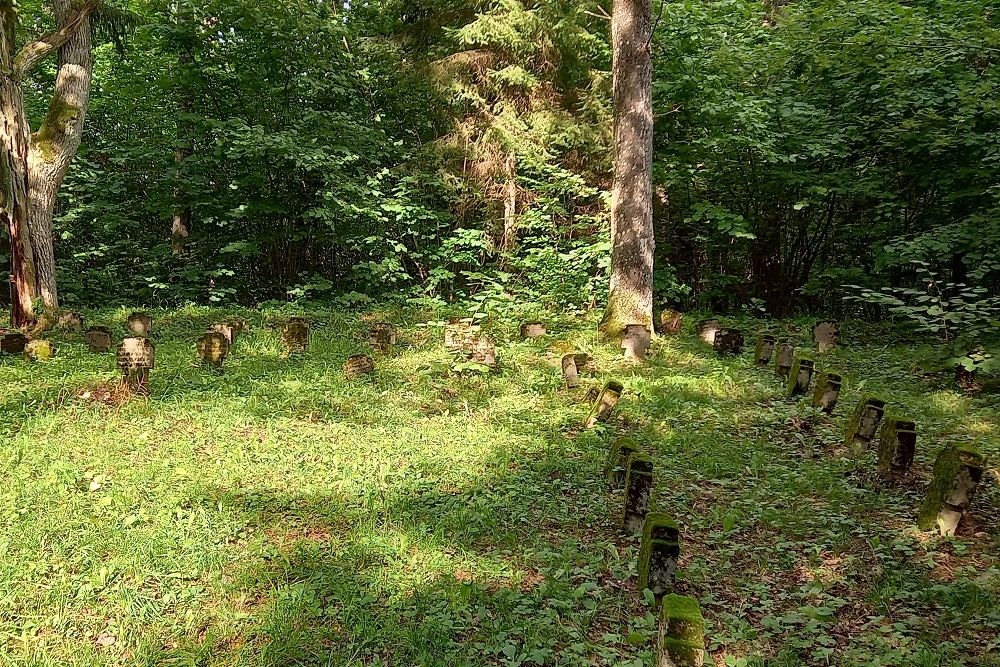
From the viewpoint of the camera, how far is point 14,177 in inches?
341

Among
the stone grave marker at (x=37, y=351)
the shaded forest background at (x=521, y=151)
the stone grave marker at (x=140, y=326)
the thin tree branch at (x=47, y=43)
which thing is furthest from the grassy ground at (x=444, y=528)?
the shaded forest background at (x=521, y=151)

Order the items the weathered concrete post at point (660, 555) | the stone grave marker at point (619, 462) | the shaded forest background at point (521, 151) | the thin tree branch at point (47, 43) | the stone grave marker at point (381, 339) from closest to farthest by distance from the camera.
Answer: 1. the weathered concrete post at point (660, 555)
2. the stone grave marker at point (619, 462)
3. the stone grave marker at point (381, 339)
4. the thin tree branch at point (47, 43)
5. the shaded forest background at point (521, 151)

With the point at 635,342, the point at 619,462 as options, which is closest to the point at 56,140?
the point at 635,342

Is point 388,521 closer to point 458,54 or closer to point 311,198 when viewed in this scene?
point 458,54

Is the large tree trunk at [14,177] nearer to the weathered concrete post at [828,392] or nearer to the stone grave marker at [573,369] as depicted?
the stone grave marker at [573,369]

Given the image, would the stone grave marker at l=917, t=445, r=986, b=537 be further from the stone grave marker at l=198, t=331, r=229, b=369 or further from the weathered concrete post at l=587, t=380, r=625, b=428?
the stone grave marker at l=198, t=331, r=229, b=369

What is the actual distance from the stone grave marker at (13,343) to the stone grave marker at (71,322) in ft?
3.71

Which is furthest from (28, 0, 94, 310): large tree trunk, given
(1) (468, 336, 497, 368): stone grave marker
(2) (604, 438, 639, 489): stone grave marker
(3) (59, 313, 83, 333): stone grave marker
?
(2) (604, 438, 639, 489): stone grave marker

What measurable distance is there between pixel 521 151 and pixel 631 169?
3.18m

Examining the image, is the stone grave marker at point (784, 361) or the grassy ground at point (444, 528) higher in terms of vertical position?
the stone grave marker at point (784, 361)

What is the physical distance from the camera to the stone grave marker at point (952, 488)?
3.86 meters

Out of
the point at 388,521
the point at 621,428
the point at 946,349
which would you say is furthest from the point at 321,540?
the point at 946,349

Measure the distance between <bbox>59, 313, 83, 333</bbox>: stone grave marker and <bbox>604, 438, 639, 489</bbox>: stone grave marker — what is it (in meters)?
8.40

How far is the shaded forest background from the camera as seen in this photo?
1023cm
